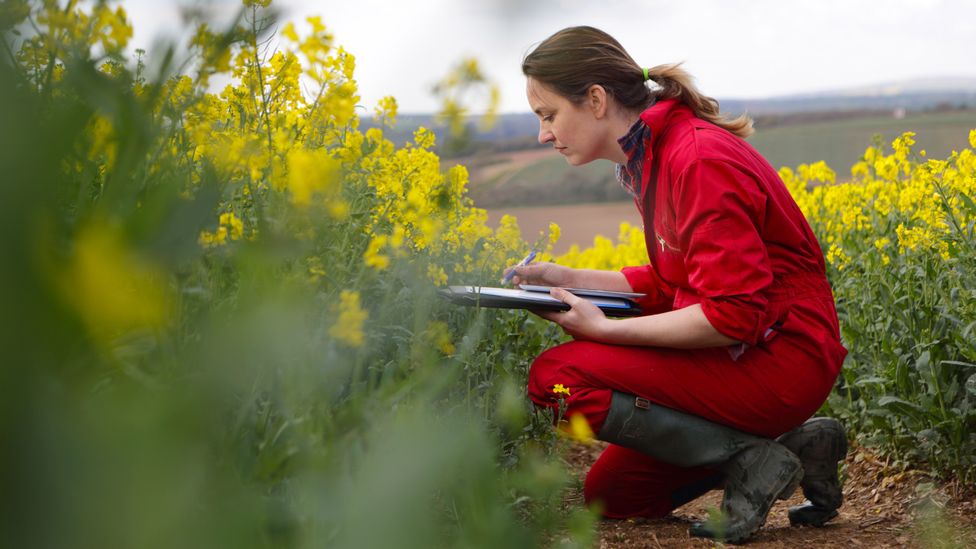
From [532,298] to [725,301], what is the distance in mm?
495

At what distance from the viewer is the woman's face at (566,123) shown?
2.80 meters

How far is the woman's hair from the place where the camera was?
277 cm

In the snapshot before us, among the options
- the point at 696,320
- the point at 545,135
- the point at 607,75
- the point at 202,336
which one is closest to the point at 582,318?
the point at 696,320

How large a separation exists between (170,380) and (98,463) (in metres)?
0.58

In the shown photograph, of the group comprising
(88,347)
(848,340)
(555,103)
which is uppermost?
(555,103)

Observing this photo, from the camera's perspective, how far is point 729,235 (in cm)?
243

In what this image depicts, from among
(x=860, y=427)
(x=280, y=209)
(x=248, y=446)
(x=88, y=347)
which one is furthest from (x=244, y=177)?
(x=860, y=427)

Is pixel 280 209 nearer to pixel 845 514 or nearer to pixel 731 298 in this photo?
pixel 731 298

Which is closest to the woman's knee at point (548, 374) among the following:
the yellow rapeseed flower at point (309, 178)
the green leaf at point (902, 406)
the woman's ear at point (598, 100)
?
the woman's ear at point (598, 100)

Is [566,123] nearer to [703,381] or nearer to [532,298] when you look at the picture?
[532,298]

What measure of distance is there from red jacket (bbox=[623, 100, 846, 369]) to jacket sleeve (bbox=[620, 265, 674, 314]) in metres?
0.18

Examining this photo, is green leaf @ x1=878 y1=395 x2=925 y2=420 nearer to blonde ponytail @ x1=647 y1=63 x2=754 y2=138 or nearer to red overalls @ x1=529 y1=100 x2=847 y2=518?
red overalls @ x1=529 y1=100 x2=847 y2=518

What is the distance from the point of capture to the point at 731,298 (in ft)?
8.04

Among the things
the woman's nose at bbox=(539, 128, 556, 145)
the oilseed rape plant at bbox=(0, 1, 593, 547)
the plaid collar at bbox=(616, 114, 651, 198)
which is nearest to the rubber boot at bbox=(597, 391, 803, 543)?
the plaid collar at bbox=(616, 114, 651, 198)
